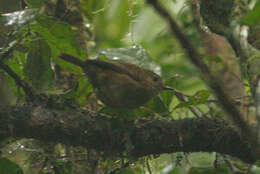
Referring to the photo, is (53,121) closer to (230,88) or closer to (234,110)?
(234,110)

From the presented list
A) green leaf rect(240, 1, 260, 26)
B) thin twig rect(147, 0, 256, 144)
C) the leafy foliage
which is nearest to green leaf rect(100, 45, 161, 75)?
the leafy foliage

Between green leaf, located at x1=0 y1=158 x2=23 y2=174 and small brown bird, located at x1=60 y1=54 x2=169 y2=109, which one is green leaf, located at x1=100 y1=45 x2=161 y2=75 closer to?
small brown bird, located at x1=60 y1=54 x2=169 y2=109

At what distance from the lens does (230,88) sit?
2779mm

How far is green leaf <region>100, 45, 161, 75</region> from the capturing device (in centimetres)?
141

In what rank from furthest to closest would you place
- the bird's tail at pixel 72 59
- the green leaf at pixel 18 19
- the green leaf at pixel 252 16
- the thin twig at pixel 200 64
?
the bird's tail at pixel 72 59
the green leaf at pixel 18 19
the green leaf at pixel 252 16
the thin twig at pixel 200 64

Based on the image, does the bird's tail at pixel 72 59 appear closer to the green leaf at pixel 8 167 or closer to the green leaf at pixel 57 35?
the green leaf at pixel 57 35

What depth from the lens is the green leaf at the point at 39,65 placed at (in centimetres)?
151

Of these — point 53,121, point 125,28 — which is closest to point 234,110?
point 53,121

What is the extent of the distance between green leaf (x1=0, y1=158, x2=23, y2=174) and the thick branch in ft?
0.30

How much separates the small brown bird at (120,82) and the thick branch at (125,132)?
0.08 m

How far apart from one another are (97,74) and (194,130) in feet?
1.39

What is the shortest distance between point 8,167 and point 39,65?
Result: 42 centimetres

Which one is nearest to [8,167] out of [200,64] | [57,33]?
[57,33]

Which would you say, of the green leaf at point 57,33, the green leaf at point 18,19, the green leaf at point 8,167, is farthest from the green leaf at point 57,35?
the green leaf at point 8,167
